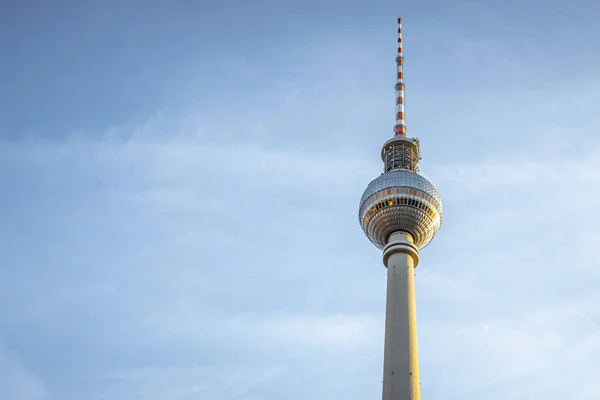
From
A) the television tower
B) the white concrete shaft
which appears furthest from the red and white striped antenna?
the white concrete shaft

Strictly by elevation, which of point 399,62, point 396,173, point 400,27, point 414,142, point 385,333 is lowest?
point 385,333

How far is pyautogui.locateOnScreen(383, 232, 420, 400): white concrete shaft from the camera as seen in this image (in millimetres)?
64250

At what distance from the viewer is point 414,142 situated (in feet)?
289

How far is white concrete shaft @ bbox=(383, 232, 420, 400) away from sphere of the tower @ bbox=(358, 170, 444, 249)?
4.71 ft

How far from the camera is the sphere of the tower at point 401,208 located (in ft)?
255

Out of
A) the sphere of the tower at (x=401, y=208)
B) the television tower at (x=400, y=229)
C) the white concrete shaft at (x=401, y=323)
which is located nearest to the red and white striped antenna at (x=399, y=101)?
the television tower at (x=400, y=229)

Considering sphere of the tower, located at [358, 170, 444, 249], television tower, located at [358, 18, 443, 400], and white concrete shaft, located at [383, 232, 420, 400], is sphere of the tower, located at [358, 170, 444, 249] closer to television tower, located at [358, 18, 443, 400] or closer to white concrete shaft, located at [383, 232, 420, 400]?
television tower, located at [358, 18, 443, 400]

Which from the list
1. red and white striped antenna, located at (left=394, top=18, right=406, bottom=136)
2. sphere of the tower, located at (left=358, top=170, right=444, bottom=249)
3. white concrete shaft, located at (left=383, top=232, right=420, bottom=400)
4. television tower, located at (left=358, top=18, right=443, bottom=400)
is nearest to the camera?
white concrete shaft, located at (left=383, top=232, right=420, bottom=400)

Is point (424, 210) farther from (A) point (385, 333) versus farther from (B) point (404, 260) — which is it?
(A) point (385, 333)

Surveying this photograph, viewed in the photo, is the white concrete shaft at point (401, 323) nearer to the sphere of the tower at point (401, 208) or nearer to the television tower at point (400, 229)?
the television tower at point (400, 229)

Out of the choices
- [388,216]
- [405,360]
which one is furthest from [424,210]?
[405,360]

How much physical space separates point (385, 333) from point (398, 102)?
37627 mm

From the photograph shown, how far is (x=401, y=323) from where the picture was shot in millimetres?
68875

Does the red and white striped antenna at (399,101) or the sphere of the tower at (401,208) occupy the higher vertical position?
the red and white striped antenna at (399,101)
